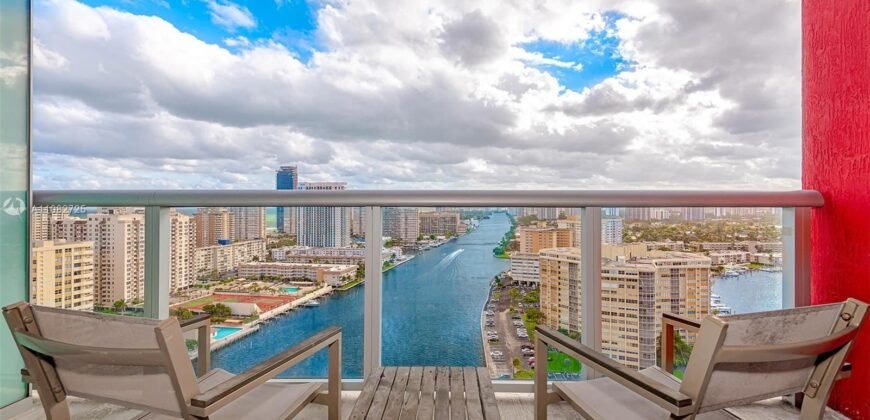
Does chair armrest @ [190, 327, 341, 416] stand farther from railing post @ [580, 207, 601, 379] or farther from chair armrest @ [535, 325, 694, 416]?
railing post @ [580, 207, 601, 379]

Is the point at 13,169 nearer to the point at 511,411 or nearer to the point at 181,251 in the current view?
the point at 181,251

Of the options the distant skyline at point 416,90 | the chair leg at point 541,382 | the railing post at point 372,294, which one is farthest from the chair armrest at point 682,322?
the distant skyline at point 416,90

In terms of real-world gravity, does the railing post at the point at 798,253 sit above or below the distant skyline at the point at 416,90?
below

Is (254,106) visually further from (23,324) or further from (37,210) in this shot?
(23,324)

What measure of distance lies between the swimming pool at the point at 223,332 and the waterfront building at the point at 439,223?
1.35 meters

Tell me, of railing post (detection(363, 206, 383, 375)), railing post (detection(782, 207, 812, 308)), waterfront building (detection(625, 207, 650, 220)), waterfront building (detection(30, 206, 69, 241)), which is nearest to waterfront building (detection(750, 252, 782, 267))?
railing post (detection(782, 207, 812, 308))

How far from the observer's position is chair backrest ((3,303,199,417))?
1104 millimetres

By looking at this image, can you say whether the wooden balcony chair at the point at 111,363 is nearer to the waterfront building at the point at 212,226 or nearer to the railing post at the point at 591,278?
the waterfront building at the point at 212,226

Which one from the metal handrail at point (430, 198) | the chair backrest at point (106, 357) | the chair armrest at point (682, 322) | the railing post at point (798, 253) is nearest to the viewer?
the chair backrest at point (106, 357)

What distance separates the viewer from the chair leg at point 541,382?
1.85 meters

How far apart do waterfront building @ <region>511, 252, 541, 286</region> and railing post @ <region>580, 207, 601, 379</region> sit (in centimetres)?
30

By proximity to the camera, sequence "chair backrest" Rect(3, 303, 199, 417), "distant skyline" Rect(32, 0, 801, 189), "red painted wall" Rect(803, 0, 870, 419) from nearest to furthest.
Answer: "chair backrest" Rect(3, 303, 199, 417) < "red painted wall" Rect(803, 0, 870, 419) < "distant skyline" Rect(32, 0, 801, 189)

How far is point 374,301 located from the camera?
8.13 feet

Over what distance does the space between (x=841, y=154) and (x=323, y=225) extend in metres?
3.14
